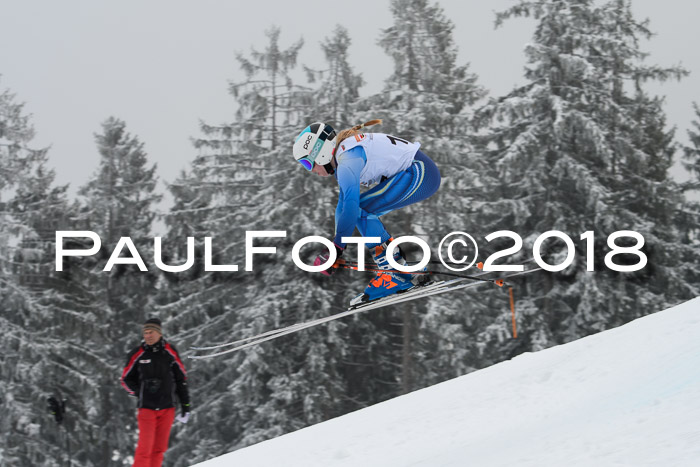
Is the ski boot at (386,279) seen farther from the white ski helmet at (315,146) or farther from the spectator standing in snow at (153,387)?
the spectator standing in snow at (153,387)

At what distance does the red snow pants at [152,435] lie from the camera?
20.5 feet

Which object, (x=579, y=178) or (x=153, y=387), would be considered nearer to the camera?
(x=153, y=387)

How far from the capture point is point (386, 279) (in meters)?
6.61

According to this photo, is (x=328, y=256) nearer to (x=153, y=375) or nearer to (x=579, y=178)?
(x=153, y=375)

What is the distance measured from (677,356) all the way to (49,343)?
58.2 ft

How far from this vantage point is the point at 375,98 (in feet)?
69.2

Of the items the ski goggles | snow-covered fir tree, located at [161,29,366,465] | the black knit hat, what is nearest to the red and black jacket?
the black knit hat

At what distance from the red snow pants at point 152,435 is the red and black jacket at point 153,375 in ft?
0.24

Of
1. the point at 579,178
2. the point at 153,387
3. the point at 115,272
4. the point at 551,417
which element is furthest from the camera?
the point at 115,272

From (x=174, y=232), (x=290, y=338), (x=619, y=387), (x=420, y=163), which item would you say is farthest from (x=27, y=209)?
(x=619, y=387)

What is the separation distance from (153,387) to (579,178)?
15.9m

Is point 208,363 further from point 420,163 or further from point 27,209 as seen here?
point 420,163

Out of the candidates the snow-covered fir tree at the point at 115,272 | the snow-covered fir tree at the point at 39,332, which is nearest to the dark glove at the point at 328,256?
the snow-covered fir tree at the point at 39,332

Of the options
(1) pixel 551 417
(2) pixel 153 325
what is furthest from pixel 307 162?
(1) pixel 551 417
